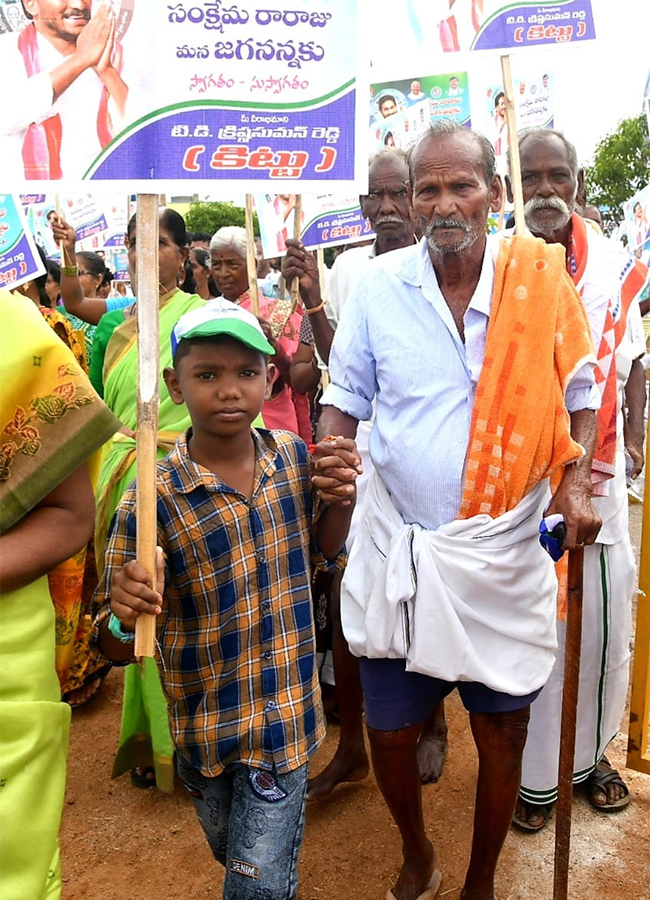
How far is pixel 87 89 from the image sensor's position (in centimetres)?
193

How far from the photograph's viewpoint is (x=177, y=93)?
197 cm

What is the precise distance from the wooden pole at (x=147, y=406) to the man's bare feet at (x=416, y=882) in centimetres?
135

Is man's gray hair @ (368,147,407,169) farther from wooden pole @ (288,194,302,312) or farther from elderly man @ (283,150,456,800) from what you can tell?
wooden pole @ (288,194,302,312)

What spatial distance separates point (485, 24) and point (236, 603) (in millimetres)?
2237

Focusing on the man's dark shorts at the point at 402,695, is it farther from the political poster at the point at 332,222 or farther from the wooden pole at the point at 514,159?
the political poster at the point at 332,222

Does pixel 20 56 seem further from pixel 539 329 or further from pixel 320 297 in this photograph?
pixel 320 297

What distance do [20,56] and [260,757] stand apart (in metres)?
1.62

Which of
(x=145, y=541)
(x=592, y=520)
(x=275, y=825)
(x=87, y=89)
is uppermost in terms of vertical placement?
(x=87, y=89)

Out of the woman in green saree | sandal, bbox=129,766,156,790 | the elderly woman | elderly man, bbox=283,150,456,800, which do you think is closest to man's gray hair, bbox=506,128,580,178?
elderly man, bbox=283,150,456,800

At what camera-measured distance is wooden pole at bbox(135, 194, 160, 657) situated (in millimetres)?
1847

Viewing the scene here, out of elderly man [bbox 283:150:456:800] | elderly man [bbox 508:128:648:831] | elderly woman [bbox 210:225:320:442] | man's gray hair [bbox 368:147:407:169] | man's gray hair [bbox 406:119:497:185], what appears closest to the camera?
man's gray hair [bbox 406:119:497:185]

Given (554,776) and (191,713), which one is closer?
(191,713)

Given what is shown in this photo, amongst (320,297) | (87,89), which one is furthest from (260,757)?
(320,297)

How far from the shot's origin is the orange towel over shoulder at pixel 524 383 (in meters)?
2.46
